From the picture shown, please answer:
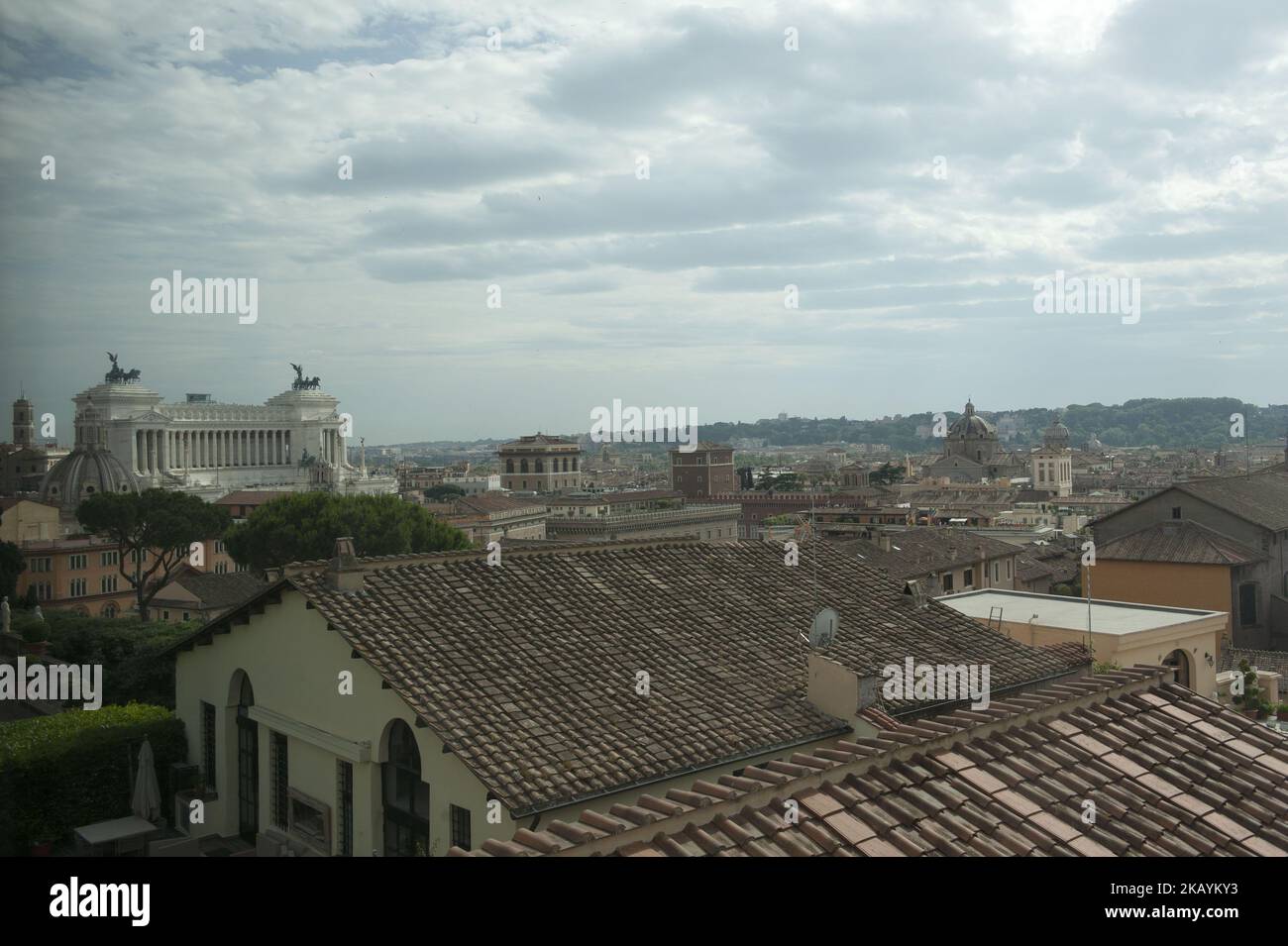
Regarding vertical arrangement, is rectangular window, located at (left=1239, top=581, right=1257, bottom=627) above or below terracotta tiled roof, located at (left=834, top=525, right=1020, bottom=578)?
below

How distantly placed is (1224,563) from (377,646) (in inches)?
890

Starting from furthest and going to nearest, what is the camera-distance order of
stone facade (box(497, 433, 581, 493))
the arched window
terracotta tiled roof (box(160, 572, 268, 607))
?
stone facade (box(497, 433, 581, 493)) → terracotta tiled roof (box(160, 572, 268, 607)) → the arched window

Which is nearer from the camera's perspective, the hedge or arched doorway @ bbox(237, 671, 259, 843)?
arched doorway @ bbox(237, 671, 259, 843)

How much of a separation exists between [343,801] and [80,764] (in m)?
4.40

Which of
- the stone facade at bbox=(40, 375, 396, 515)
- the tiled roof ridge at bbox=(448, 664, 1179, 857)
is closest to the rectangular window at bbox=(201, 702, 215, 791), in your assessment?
the tiled roof ridge at bbox=(448, 664, 1179, 857)

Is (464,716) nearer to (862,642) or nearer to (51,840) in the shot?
(862,642)

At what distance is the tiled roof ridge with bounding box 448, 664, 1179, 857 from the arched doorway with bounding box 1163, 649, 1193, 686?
8.23m

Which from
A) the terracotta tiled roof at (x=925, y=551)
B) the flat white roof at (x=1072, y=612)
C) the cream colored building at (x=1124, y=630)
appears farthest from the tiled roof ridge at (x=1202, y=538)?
the cream colored building at (x=1124, y=630)

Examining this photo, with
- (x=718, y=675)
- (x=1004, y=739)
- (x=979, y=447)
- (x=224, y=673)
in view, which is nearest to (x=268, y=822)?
(x=224, y=673)

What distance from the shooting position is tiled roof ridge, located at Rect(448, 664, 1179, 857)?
3.35m

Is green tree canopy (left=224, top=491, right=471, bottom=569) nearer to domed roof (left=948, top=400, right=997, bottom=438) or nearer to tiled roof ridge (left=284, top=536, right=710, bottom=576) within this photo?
tiled roof ridge (left=284, top=536, right=710, bottom=576)

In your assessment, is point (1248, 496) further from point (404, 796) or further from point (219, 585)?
point (219, 585)

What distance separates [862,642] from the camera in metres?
8.61

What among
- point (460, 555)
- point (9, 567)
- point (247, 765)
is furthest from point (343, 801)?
point (9, 567)
